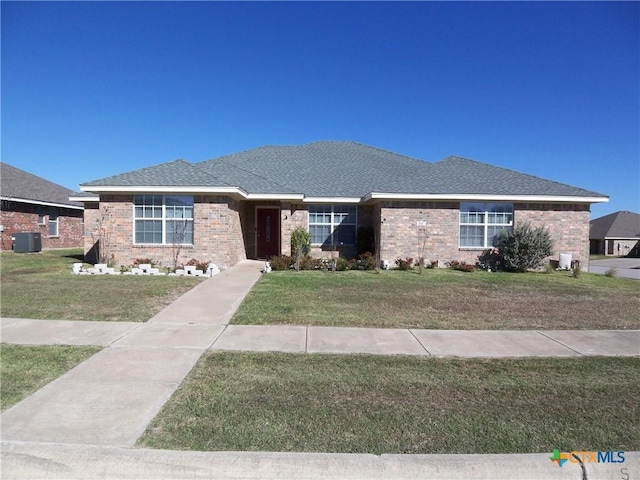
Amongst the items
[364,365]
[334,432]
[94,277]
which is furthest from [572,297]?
[94,277]

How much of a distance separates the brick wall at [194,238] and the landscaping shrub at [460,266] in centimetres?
870

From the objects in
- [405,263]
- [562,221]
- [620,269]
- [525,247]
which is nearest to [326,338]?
[405,263]

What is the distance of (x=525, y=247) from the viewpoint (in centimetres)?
1559

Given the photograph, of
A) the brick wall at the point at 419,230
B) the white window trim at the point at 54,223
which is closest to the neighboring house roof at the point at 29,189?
the white window trim at the point at 54,223

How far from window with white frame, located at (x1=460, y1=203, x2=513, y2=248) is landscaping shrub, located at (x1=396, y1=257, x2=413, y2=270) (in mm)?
2334

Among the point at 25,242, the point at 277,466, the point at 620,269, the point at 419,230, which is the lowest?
the point at 620,269

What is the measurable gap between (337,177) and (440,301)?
11.3 metres

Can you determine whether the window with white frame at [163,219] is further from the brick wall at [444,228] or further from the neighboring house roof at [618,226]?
the neighboring house roof at [618,226]

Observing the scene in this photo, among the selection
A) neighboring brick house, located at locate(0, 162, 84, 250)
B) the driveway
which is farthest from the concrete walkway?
neighboring brick house, located at locate(0, 162, 84, 250)

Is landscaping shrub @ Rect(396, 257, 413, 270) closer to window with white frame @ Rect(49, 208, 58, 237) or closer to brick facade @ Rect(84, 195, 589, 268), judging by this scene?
brick facade @ Rect(84, 195, 589, 268)

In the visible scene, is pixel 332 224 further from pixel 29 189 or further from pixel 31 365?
pixel 29 189

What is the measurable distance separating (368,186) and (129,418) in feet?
52.3

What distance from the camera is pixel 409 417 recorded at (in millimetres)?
3779

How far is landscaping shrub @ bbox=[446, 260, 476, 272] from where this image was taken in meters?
15.6
